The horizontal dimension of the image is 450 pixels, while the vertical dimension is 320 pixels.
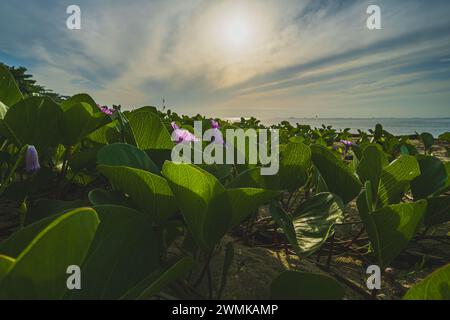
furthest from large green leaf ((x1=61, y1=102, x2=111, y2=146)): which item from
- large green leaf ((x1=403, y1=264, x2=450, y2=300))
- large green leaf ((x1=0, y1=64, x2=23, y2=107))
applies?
large green leaf ((x1=403, y1=264, x2=450, y2=300))

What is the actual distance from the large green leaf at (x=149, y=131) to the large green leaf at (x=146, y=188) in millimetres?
291

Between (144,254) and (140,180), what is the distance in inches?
5.7

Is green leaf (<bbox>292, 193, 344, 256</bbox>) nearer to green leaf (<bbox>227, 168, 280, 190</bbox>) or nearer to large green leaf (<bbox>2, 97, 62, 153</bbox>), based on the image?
green leaf (<bbox>227, 168, 280, 190</bbox>)

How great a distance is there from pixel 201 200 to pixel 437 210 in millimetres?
735

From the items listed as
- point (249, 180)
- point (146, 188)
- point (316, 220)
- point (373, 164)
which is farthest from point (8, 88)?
point (373, 164)

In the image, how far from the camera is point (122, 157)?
0.78 metres

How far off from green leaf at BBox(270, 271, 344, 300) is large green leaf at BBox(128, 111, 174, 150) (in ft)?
1.75

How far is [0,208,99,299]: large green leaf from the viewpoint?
372mm

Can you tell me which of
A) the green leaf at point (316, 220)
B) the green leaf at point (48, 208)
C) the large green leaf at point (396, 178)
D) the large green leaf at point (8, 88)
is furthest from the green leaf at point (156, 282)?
the large green leaf at point (8, 88)

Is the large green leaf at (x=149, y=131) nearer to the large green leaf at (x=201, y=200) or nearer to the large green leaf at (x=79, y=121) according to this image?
the large green leaf at (x=79, y=121)

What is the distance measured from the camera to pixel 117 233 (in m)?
0.56

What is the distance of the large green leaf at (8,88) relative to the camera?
120cm

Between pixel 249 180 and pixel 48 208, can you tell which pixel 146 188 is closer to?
pixel 249 180
